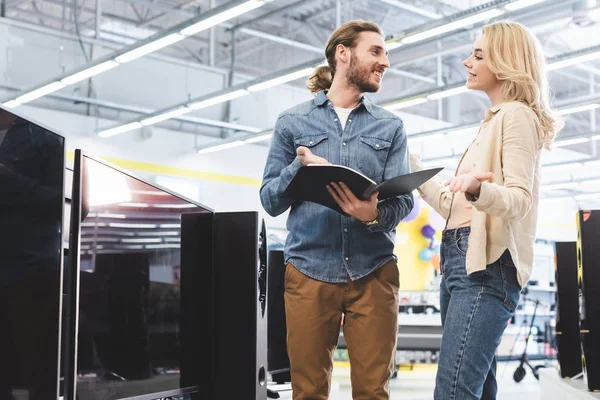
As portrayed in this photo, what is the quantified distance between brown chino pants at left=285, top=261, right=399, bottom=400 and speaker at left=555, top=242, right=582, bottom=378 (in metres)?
2.77

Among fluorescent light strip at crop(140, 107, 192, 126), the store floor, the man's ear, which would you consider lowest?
the store floor

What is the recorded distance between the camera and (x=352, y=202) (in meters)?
1.84

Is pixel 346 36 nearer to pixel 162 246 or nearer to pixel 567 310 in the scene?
pixel 162 246

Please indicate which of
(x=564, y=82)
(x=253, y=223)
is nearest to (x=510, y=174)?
(x=253, y=223)

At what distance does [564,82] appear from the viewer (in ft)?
50.8

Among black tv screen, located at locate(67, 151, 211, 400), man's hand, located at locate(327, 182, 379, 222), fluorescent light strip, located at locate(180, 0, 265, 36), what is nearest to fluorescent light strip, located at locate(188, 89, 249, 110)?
fluorescent light strip, located at locate(180, 0, 265, 36)

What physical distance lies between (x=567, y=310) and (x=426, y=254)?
10127 mm

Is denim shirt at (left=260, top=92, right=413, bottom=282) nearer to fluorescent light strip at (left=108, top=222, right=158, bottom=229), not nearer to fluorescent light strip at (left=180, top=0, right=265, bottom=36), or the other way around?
fluorescent light strip at (left=108, top=222, right=158, bottom=229)

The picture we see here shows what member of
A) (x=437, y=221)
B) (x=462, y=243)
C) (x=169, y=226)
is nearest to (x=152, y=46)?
(x=437, y=221)

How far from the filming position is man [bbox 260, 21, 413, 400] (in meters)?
1.93

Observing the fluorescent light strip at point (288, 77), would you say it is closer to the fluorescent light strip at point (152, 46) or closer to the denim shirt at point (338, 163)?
the fluorescent light strip at point (152, 46)

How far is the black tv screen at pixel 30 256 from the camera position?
138cm

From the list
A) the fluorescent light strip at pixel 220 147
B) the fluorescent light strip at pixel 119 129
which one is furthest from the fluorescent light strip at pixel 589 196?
the fluorescent light strip at pixel 119 129

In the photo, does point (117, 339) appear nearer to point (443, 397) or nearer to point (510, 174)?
point (443, 397)
